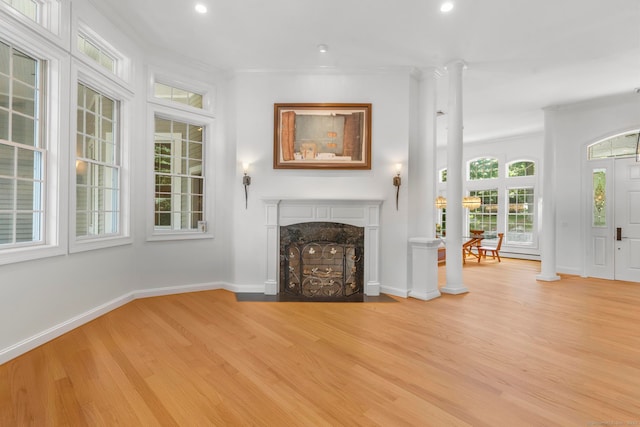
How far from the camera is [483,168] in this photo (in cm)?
955

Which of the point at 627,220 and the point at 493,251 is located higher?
the point at 627,220

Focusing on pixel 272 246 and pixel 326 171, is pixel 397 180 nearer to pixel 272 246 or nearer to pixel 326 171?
pixel 326 171

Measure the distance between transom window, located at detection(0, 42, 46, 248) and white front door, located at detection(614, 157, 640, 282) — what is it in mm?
8500

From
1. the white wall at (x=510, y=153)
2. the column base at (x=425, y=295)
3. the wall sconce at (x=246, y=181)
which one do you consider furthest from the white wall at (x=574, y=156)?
the wall sconce at (x=246, y=181)

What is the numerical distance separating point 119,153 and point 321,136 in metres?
2.67

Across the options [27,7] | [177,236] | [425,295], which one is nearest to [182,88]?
[27,7]

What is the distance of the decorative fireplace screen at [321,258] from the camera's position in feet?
14.8

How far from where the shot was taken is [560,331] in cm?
324

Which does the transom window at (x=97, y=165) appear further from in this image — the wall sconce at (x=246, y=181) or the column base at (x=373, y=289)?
the column base at (x=373, y=289)

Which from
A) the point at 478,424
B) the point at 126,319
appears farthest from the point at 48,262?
the point at 478,424

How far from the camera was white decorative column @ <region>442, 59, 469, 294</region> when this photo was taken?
4.60 m

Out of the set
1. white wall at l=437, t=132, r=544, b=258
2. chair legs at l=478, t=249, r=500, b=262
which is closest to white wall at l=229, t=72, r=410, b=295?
chair legs at l=478, t=249, r=500, b=262

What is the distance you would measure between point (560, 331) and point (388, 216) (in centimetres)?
234

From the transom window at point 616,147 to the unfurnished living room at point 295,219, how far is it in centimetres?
3
